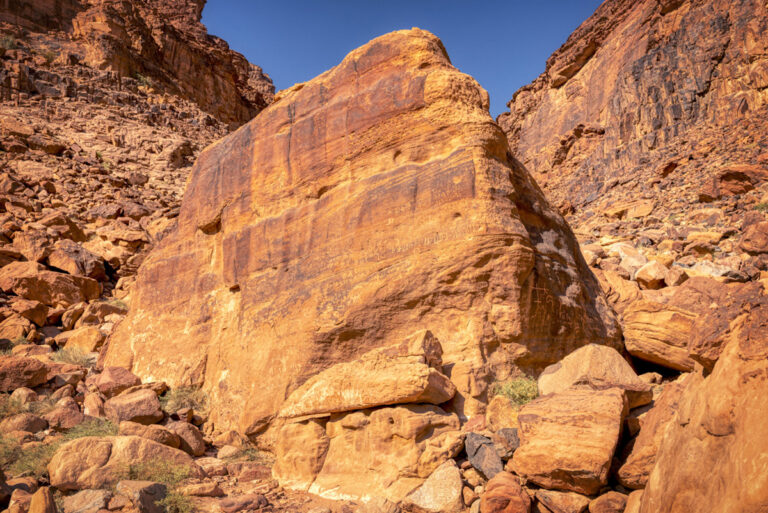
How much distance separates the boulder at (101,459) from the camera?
4953 mm

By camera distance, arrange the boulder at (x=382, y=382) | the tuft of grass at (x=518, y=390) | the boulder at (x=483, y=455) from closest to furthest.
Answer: the boulder at (x=483, y=455) → the boulder at (x=382, y=382) → the tuft of grass at (x=518, y=390)

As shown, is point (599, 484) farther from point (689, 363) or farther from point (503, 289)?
point (689, 363)

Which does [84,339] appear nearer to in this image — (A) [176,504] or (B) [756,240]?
(A) [176,504]

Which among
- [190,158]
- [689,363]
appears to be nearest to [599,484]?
[689,363]

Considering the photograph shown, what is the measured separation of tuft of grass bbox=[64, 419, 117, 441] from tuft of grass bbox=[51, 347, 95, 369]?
356 centimetres

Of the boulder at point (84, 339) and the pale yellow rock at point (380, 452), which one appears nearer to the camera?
the pale yellow rock at point (380, 452)

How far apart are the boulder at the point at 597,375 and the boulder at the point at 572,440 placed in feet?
1.32

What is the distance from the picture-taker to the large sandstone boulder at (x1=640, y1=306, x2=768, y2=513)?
2.20 meters

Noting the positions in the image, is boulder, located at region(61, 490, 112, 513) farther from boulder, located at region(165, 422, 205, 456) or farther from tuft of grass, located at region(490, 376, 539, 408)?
tuft of grass, located at region(490, 376, 539, 408)

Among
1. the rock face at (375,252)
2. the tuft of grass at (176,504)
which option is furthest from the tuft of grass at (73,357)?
the tuft of grass at (176,504)

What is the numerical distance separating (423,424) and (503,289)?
6.47 feet

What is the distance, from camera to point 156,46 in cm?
4119

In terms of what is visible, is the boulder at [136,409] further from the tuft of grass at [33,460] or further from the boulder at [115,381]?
the tuft of grass at [33,460]

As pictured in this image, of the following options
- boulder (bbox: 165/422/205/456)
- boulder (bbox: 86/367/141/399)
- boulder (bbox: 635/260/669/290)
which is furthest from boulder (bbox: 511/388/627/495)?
boulder (bbox: 86/367/141/399)
